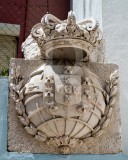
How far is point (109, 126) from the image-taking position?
273 centimetres

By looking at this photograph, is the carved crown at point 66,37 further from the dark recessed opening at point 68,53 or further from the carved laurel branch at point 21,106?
the carved laurel branch at point 21,106

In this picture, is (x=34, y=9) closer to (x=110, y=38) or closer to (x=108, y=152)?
(x=110, y=38)

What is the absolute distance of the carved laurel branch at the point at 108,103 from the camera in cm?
266

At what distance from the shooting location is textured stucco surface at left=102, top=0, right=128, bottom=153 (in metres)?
3.11

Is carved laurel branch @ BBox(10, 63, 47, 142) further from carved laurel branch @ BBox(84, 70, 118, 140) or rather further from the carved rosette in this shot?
carved laurel branch @ BBox(84, 70, 118, 140)

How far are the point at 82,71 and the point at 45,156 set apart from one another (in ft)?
1.81

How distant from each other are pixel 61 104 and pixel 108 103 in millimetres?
364

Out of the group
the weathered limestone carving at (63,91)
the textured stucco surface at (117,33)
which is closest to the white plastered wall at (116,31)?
the textured stucco surface at (117,33)

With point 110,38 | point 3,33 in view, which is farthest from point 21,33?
point 110,38

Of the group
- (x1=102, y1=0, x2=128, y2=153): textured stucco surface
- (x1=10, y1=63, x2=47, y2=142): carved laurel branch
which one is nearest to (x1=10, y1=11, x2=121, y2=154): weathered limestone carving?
(x1=10, y1=63, x2=47, y2=142): carved laurel branch

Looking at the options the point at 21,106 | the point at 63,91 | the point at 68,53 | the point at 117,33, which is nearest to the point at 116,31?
the point at 117,33

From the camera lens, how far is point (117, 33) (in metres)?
3.17

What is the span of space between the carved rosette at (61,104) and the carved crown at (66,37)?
9cm

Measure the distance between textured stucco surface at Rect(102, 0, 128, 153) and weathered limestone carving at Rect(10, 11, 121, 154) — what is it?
459 millimetres
